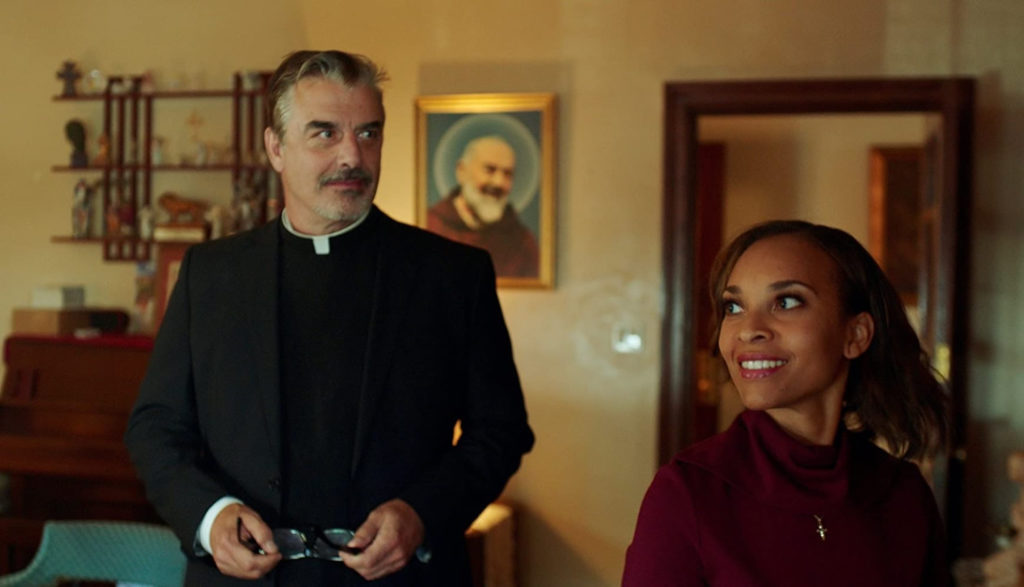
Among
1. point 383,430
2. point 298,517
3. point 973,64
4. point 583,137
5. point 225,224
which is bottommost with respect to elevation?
point 298,517

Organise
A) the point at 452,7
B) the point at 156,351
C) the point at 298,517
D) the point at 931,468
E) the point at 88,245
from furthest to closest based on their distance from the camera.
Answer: the point at 88,245, the point at 452,7, the point at 931,468, the point at 156,351, the point at 298,517

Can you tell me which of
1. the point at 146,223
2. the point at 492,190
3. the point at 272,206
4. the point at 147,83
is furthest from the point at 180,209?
the point at 492,190

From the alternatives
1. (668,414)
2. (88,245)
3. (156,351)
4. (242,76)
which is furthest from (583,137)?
(156,351)

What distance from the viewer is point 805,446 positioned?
1562mm

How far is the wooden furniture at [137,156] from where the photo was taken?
4.62 meters

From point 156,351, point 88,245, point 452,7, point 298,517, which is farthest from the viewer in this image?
point 88,245

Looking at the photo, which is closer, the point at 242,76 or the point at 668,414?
the point at 668,414

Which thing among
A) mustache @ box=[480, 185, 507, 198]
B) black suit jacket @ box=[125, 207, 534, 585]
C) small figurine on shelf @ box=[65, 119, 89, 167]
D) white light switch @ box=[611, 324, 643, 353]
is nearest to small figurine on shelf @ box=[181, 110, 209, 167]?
small figurine on shelf @ box=[65, 119, 89, 167]

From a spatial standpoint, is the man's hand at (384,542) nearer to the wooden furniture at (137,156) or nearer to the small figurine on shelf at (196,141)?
the wooden furniture at (137,156)

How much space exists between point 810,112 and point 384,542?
9.83 feet

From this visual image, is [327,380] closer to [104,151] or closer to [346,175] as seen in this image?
[346,175]

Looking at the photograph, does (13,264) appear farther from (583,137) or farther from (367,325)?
(367,325)

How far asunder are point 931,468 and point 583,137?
1871 millimetres

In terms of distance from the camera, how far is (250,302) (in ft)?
6.83
